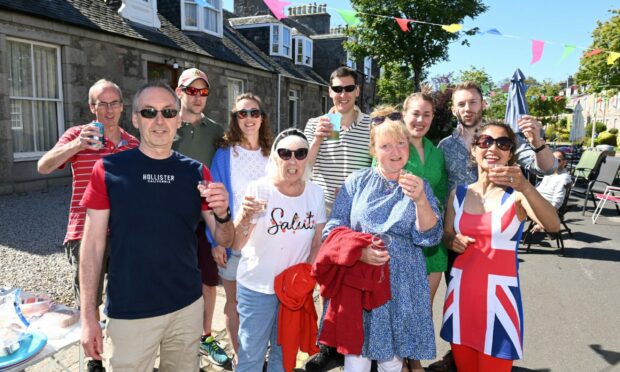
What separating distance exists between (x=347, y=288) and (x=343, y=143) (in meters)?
1.45

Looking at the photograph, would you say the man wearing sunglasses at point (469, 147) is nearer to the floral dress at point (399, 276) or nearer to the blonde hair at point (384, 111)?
the blonde hair at point (384, 111)

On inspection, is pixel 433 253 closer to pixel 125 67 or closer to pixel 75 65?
pixel 75 65

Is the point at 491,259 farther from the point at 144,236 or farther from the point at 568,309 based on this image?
the point at 568,309

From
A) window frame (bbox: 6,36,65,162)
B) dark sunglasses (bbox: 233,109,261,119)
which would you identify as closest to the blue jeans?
dark sunglasses (bbox: 233,109,261,119)

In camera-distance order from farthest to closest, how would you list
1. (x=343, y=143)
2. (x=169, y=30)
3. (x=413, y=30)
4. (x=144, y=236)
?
1. (x=413, y=30)
2. (x=169, y=30)
3. (x=343, y=143)
4. (x=144, y=236)

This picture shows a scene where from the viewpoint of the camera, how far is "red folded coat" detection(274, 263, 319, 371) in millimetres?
2469

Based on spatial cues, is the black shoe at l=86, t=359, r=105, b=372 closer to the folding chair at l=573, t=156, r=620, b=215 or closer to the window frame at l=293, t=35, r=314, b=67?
the folding chair at l=573, t=156, r=620, b=215

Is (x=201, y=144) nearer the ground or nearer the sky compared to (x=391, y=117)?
nearer the ground

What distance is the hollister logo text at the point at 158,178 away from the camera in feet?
6.56

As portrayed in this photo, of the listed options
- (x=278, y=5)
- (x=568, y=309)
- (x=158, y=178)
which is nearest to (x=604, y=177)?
(x=568, y=309)

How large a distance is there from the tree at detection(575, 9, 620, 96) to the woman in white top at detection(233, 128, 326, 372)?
62.6 feet

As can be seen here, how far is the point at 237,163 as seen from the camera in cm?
309

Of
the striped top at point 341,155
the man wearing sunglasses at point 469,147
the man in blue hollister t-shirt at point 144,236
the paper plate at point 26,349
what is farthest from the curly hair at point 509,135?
the paper plate at point 26,349

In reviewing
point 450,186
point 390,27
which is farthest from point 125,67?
point 390,27
